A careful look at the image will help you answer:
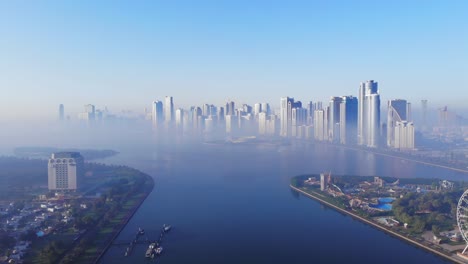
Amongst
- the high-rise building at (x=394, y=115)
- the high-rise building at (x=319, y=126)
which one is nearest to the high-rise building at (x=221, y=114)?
the high-rise building at (x=319, y=126)

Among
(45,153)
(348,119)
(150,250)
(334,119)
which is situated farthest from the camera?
(334,119)

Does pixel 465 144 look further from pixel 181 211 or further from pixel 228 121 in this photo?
pixel 181 211

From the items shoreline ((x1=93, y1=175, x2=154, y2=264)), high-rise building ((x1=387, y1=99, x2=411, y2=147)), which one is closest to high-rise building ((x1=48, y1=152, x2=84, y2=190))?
shoreline ((x1=93, y1=175, x2=154, y2=264))

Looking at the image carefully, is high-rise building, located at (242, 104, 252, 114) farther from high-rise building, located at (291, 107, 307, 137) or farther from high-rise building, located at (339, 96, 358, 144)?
high-rise building, located at (339, 96, 358, 144)

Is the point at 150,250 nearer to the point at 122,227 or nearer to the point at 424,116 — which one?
the point at 122,227

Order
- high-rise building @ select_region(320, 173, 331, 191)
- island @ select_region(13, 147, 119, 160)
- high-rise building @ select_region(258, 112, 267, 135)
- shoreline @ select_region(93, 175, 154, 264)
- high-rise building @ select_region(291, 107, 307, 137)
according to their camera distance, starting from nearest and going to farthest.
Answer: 1. shoreline @ select_region(93, 175, 154, 264)
2. high-rise building @ select_region(320, 173, 331, 191)
3. island @ select_region(13, 147, 119, 160)
4. high-rise building @ select_region(291, 107, 307, 137)
5. high-rise building @ select_region(258, 112, 267, 135)

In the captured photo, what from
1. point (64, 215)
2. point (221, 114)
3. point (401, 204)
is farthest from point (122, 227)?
point (221, 114)
